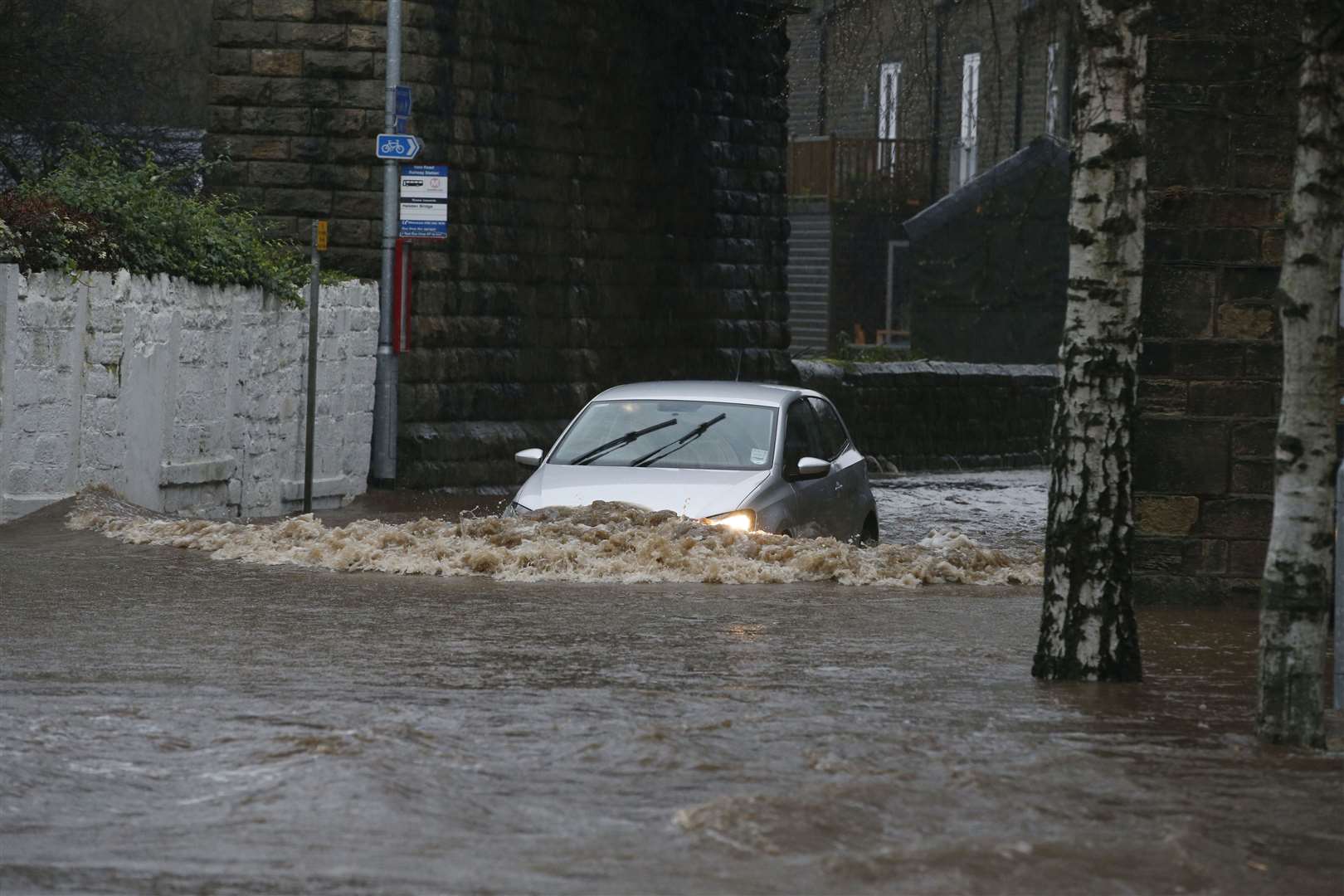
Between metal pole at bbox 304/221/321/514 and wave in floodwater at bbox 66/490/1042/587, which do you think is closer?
wave in floodwater at bbox 66/490/1042/587

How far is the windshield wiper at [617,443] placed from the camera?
50.1ft

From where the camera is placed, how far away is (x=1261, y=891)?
6422mm

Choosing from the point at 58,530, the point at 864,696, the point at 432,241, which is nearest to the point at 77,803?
the point at 864,696

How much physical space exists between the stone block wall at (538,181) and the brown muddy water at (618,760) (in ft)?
33.9

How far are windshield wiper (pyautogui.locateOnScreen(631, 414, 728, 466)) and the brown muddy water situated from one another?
2.80m

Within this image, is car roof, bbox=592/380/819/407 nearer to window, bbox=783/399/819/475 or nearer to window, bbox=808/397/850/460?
window, bbox=783/399/819/475

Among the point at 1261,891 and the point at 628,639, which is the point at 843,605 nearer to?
the point at 628,639

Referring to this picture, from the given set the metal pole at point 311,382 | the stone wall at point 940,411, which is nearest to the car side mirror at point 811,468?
the metal pole at point 311,382

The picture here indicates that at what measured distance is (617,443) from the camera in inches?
606

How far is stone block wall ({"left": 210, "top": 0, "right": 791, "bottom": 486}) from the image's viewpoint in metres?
22.0

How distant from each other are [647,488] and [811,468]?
1148 millimetres

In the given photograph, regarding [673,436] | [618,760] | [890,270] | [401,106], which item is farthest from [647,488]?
[890,270]

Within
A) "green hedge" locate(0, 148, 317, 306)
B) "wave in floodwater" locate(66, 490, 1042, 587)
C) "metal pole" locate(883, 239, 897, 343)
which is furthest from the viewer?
"metal pole" locate(883, 239, 897, 343)

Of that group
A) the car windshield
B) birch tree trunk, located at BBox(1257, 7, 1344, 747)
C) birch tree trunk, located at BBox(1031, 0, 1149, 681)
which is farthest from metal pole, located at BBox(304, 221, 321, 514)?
birch tree trunk, located at BBox(1257, 7, 1344, 747)
